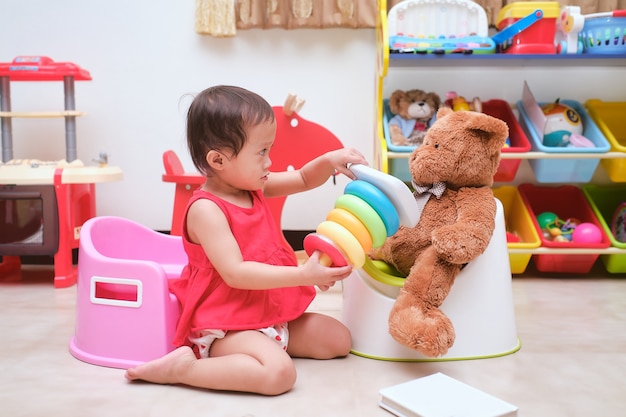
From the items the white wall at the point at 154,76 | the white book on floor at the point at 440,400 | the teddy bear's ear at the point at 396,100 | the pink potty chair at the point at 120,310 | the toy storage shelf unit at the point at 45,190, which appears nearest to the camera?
the white book on floor at the point at 440,400

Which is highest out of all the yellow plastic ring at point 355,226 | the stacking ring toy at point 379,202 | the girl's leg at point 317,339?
the stacking ring toy at point 379,202

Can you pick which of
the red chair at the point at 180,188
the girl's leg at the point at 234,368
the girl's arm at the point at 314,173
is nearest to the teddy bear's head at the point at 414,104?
the red chair at the point at 180,188

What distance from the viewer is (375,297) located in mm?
1141

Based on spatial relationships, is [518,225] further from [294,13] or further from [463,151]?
[294,13]

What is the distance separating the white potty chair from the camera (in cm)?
111

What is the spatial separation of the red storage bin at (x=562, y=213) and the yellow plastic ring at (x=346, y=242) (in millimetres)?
1072

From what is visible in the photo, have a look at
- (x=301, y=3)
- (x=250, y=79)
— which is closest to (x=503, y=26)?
(x=301, y=3)

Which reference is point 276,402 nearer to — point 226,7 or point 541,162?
point 541,162

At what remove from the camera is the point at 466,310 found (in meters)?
1.11

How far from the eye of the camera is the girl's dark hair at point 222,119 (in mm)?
1027

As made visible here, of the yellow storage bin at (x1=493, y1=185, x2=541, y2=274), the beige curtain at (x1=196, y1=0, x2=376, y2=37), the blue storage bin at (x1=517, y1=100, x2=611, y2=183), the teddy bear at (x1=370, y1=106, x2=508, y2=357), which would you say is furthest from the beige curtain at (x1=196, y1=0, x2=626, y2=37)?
the teddy bear at (x1=370, y1=106, x2=508, y2=357)

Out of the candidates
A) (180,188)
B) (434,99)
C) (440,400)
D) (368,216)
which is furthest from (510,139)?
(440,400)

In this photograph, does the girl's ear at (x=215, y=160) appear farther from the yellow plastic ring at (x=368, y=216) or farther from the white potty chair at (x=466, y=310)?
the white potty chair at (x=466, y=310)

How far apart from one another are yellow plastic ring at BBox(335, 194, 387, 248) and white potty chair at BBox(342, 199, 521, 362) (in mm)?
176
